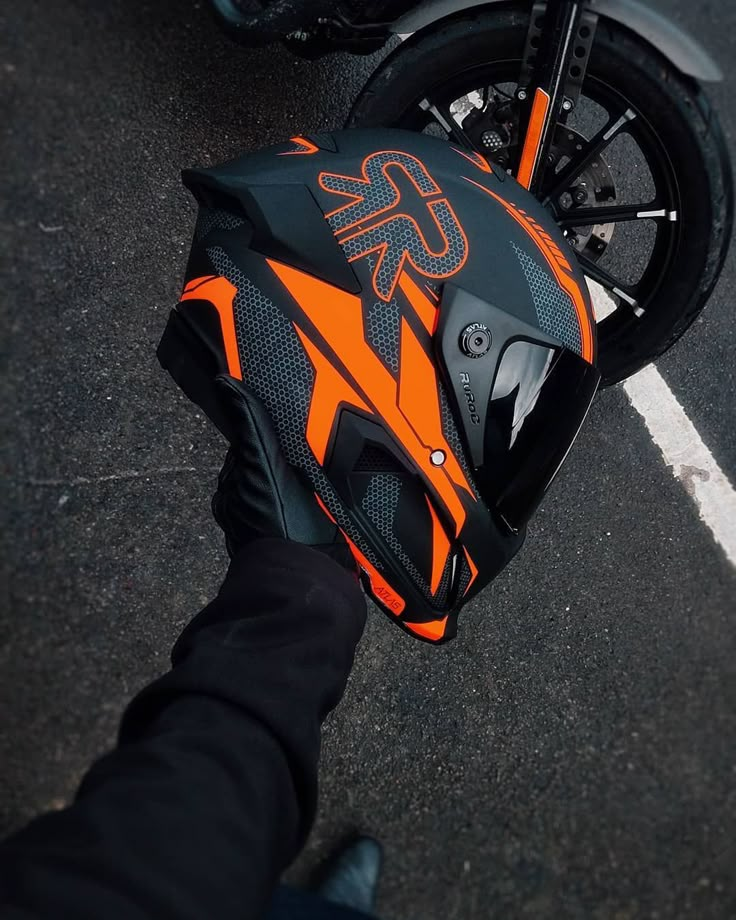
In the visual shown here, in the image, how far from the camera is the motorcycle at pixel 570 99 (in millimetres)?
1165

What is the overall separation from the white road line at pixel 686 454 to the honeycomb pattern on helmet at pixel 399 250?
32.0 inches

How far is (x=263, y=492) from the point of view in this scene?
1.08 meters

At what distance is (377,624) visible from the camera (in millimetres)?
1537

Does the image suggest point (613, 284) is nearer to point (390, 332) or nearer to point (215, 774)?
point (390, 332)

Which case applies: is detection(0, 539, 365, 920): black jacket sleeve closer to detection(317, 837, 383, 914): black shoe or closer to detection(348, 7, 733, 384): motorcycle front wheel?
detection(317, 837, 383, 914): black shoe

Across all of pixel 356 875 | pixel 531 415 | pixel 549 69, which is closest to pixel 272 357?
pixel 531 415

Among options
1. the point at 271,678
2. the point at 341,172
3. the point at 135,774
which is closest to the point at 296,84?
the point at 341,172

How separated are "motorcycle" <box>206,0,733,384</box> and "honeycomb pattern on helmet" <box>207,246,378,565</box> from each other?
1.56 feet

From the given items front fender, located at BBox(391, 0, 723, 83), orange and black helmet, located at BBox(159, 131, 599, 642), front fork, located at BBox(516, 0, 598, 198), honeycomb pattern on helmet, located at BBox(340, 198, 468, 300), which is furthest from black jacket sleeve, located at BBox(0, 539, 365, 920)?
front fender, located at BBox(391, 0, 723, 83)

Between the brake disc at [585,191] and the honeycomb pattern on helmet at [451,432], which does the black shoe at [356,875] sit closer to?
the honeycomb pattern on helmet at [451,432]

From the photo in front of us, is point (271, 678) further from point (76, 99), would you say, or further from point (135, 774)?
point (76, 99)

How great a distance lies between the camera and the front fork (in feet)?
3.77

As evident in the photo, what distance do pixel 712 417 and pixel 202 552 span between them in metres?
1.23

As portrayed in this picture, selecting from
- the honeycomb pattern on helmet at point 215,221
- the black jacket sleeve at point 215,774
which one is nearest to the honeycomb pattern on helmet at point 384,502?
the black jacket sleeve at point 215,774
